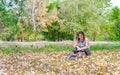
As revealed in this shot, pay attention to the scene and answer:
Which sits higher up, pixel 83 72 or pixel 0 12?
pixel 0 12

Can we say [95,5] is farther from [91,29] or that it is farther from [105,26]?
[105,26]

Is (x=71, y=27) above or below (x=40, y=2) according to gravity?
below

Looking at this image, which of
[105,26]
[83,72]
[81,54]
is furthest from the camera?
[105,26]

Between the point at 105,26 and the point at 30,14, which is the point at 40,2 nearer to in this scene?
the point at 30,14

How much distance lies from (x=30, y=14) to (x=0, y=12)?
24699mm

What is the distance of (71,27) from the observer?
186 ft

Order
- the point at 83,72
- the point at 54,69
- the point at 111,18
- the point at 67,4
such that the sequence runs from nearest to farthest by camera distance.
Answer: the point at 83,72 → the point at 54,69 → the point at 67,4 → the point at 111,18

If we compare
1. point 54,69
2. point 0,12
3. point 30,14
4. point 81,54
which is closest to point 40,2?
point 30,14

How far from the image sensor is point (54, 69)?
12.0 metres

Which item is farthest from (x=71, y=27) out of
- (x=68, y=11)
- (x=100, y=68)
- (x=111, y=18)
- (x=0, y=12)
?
(x=100, y=68)

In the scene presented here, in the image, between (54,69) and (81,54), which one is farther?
(81,54)

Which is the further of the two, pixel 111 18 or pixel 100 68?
pixel 111 18

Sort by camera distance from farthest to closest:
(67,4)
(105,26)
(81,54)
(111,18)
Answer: (111,18), (105,26), (67,4), (81,54)

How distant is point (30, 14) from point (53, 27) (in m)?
Answer: 7.42
